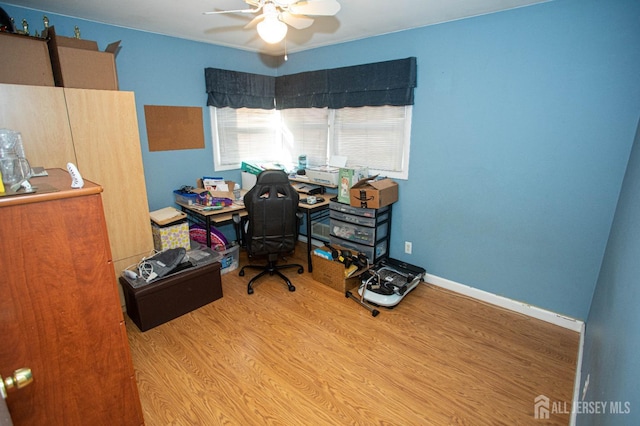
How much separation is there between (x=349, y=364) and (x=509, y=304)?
1.58 metres

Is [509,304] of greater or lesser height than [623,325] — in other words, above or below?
below

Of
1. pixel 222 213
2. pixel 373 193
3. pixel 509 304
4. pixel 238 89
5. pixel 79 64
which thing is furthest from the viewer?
pixel 238 89

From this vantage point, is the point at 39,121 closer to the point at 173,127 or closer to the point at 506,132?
the point at 173,127

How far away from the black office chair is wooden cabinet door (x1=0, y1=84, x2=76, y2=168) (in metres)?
1.37

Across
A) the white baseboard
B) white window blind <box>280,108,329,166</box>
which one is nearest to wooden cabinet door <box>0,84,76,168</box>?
white window blind <box>280,108,329,166</box>

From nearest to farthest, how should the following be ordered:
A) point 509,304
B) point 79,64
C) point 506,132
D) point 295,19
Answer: point 295,19
point 79,64
point 506,132
point 509,304

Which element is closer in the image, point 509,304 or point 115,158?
point 115,158

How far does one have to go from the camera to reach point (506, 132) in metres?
2.52

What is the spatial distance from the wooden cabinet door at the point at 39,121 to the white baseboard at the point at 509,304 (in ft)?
10.8

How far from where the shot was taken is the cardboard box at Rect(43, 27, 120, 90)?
2.23 m

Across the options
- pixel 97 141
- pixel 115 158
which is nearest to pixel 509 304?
pixel 115 158

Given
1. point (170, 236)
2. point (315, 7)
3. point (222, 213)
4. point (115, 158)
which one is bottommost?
point (170, 236)

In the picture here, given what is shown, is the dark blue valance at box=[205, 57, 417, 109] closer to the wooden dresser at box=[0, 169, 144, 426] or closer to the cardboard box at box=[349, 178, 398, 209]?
the cardboard box at box=[349, 178, 398, 209]

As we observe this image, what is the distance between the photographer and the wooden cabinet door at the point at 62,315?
101cm
